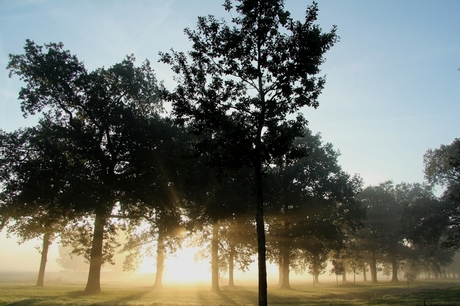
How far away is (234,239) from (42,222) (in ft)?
67.4

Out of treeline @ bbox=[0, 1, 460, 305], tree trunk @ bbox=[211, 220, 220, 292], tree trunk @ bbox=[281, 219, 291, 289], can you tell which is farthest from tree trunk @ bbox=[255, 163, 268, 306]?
tree trunk @ bbox=[281, 219, 291, 289]

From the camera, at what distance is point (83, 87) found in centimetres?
3166

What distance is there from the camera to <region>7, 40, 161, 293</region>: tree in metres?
29.7

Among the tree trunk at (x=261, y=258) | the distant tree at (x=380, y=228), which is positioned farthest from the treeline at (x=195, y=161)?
the distant tree at (x=380, y=228)

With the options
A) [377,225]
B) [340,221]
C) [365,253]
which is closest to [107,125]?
[340,221]

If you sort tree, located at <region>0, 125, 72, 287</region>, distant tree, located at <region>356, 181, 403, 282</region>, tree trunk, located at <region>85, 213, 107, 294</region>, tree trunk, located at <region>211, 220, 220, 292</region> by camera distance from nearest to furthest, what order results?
1. tree, located at <region>0, 125, 72, 287</region>
2. tree trunk, located at <region>85, 213, 107, 294</region>
3. tree trunk, located at <region>211, 220, 220, 292</region>
4. distant tree, located at <region>356, 181, 403, 282</region>

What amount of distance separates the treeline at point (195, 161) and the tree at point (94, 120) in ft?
0.39

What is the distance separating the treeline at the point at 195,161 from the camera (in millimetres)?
18359

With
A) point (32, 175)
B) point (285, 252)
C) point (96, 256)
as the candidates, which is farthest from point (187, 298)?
point (285, 252)

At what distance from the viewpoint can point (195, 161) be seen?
3033 cm

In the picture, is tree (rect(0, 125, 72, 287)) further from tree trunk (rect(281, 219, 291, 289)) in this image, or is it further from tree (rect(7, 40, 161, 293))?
tree trunk (rect(281, 219, 291, 289))

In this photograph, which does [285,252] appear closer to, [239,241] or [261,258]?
[239,241]

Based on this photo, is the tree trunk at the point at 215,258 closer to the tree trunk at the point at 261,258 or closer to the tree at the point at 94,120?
the tree at the point at 94,120

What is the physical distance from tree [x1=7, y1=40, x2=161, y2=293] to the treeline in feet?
0.39
